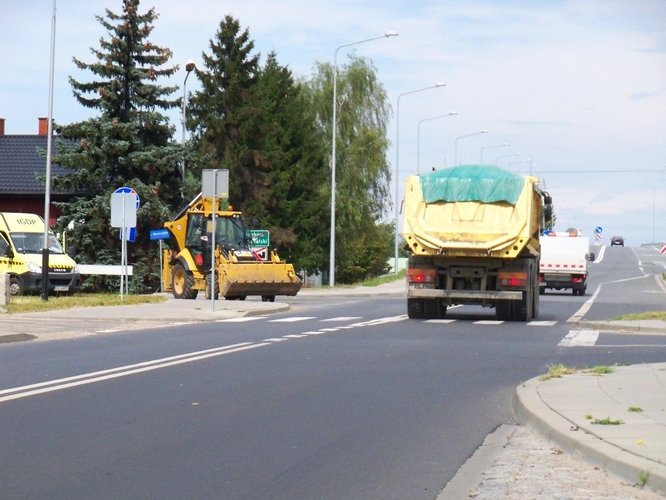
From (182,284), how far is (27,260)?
571cm

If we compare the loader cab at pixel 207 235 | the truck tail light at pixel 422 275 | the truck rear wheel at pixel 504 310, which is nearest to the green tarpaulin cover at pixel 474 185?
the truck tail light at pixel 422 275

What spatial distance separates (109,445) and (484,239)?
17645 mm

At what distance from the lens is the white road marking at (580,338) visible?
20.8 meters

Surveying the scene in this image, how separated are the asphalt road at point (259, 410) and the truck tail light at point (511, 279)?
4828 mm

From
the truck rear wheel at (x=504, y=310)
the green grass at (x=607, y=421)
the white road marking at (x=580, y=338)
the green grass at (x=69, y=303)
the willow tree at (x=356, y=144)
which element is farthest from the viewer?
the willow tree at (x=356, y=144)

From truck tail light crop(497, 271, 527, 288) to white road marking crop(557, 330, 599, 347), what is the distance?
2.82 metres

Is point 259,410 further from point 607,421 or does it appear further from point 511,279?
point 511,279

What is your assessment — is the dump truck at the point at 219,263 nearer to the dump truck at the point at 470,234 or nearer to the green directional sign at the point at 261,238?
the green directional sign at the point at 261,238

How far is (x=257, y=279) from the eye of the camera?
118 ft

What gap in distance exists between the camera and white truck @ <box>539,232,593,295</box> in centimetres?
5397

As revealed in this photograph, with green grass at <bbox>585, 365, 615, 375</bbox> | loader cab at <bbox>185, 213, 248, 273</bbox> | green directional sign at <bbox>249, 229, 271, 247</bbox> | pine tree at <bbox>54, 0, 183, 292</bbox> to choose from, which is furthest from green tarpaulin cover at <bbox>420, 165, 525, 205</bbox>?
pine tree at <bbox>54, 0, 183, 292</bbox>

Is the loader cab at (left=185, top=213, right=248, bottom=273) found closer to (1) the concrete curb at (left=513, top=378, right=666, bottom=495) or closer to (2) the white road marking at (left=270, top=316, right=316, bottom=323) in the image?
(2) the white road marking at (left=270, top=316, right=316, bottom=323)

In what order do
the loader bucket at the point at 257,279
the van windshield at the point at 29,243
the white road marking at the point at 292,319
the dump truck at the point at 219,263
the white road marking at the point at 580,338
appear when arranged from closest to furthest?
the white road marking at the point at 580,338
the white road marking at the point at 292,319
the loader bucket at the point at 257,279
the dump truck at the point at 219,263
the van windshield at the point at 29,243

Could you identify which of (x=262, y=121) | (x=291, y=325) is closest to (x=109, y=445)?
(x=291, y=325)
